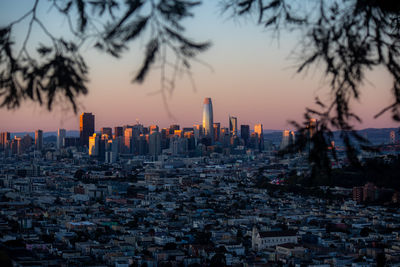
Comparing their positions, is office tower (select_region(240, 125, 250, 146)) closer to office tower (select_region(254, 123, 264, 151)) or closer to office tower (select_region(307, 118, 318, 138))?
office tower (select_region(254, 123, 264, 151))

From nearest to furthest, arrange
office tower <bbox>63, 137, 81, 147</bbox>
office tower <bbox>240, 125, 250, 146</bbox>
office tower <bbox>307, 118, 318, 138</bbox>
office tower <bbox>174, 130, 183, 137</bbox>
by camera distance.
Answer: office tower <bbox>307, 118, 318, 138</bbox> → office tower <bbox>63, 137, 81, 147</bbox> → office tower <bbox>174, 130, 183, 137</bbox> → office tower <bbox>240, 125, 250, 146</bbox>

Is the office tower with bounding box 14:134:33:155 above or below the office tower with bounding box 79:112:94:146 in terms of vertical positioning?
below

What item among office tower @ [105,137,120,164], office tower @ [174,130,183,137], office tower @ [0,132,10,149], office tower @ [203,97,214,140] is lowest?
office tower @ [105,137,120,164]

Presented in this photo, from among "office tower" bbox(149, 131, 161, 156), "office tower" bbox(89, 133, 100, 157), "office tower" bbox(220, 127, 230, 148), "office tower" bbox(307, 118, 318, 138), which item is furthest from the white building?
"office tower" bbox(220, 127, 230, 148)

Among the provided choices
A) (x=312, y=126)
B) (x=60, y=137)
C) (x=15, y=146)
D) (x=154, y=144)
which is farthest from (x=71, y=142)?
(x=312, y=126)

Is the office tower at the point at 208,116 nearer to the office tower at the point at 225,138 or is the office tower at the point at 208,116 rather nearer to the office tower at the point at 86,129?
the office tower at the point at 225,138

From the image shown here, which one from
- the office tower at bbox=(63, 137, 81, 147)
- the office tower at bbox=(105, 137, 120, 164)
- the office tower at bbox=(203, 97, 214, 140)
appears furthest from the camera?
the office tower at bbox=(203, 97, 214, 140)

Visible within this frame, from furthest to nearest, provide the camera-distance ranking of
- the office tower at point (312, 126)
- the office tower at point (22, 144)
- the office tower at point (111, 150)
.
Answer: the office tower at point (22, 144)
the office tower at point (111, 150)
the office tower at point (312, 126)

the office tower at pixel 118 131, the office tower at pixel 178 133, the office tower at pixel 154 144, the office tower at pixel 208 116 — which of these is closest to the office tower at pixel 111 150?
the office tower at pixel 154 144

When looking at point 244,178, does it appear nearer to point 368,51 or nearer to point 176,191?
point 176,191
